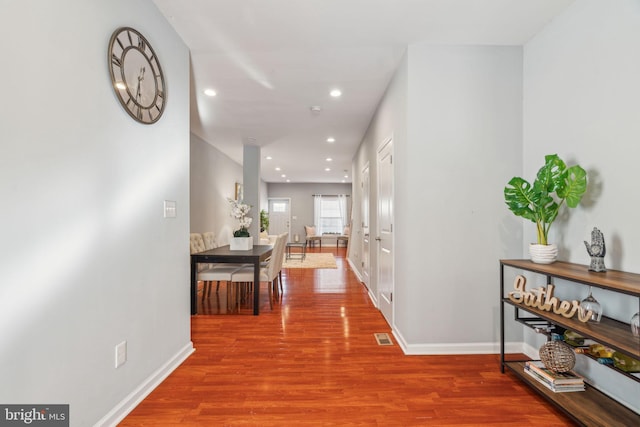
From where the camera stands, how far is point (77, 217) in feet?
4.78

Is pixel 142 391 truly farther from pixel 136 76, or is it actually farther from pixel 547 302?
pixel 547 302

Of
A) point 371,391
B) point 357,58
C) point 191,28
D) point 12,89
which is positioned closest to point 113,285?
point 12,89

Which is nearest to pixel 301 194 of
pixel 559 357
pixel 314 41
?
pixel 314 41

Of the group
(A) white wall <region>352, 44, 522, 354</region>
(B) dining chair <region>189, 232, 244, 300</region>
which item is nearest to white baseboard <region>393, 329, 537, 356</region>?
(A) white wall <region>352, 44, 522, 354</region>

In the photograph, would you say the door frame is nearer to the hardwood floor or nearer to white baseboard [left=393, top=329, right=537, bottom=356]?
the hardwood floor

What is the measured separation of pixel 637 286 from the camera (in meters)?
1.39

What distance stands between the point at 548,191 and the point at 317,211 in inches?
406

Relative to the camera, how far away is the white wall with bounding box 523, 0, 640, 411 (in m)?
1.73

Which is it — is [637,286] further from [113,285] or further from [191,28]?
[191,28]

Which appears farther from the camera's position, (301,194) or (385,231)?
(301,194)

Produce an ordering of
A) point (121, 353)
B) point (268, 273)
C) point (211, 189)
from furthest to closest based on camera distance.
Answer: point (211, 189) < point (268, 273) < point (121, 353)

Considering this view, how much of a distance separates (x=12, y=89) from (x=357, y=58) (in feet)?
7.95

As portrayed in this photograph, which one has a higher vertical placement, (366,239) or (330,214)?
(330,214)

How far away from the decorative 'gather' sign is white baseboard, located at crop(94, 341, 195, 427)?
2.56 m
